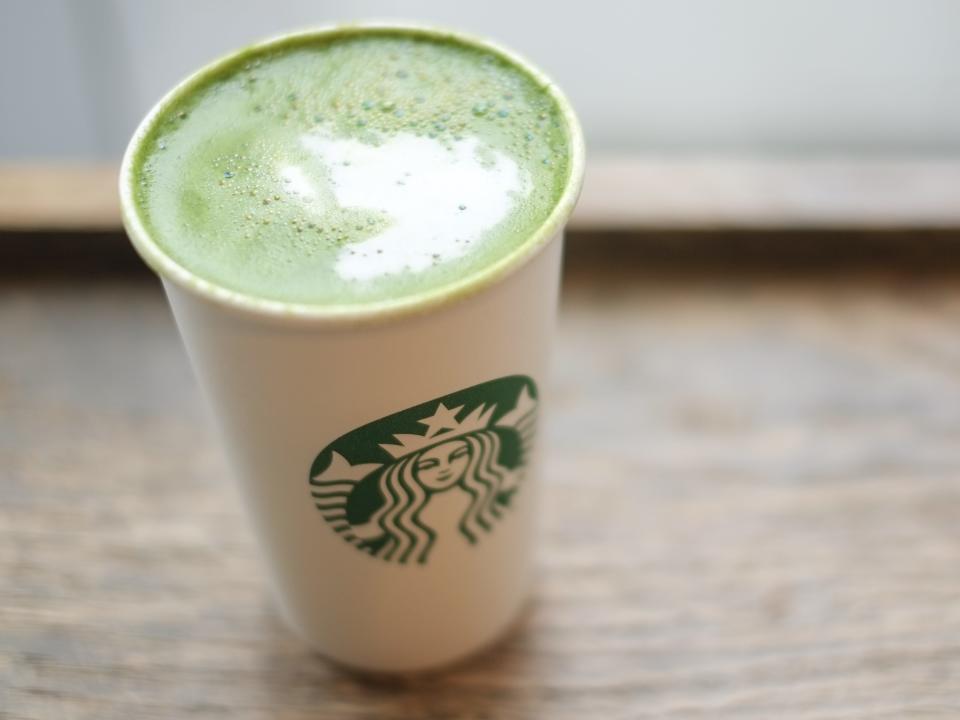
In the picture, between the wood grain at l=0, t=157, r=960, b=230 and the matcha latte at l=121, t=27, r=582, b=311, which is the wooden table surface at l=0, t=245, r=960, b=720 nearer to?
the wood grain at l=0, t=157, r=960, b=230

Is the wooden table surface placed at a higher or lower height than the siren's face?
lower

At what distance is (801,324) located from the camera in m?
0.88

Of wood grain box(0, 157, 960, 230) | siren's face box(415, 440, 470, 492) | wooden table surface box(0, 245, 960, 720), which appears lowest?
wooden table surface box(0, 245, 960, 720)

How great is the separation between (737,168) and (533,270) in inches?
20.2

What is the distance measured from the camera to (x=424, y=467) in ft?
1.73

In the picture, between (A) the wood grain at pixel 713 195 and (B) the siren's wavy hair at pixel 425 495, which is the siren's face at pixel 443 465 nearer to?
(B) the siren's wavy hair at pixel 425 495

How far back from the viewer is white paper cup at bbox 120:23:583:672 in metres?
0.46

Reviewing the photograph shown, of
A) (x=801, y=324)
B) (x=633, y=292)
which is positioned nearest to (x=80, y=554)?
(x=633, y=292)

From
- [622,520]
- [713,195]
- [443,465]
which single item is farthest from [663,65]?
[443,465]

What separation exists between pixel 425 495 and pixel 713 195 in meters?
0.49

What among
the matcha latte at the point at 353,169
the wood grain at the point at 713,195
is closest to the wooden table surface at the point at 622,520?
the wood grain at the point at 713,195

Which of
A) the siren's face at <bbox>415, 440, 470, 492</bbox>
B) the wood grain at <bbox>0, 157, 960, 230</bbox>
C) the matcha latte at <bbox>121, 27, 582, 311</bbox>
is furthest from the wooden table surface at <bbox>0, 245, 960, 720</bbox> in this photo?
the matcha latte at <bbox>121, 27, 582, 311</bbox>

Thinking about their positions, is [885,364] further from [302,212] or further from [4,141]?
[4,141]

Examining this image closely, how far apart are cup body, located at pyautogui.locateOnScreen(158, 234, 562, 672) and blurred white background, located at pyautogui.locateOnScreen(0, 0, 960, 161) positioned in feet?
1.91
